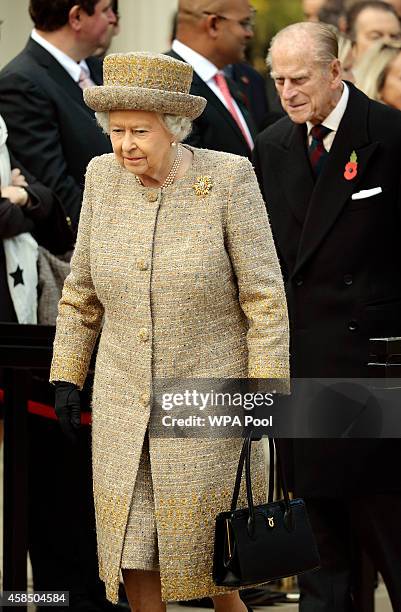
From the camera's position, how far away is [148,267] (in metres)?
3.79

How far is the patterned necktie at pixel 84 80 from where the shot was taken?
219 inches

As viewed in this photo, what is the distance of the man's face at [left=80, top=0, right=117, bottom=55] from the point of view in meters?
5.47

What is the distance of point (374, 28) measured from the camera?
23.4 ft

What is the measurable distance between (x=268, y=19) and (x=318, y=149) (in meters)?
3.98

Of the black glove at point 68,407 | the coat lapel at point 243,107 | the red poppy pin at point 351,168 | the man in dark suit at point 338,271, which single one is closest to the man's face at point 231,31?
the coat lapel at point 243,107

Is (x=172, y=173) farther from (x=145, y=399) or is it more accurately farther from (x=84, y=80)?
(x=84, y=80)

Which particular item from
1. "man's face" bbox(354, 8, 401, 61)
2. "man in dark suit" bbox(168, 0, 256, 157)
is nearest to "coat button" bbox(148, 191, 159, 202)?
"man in dark suit" bbox(168, 0, 256, 157)

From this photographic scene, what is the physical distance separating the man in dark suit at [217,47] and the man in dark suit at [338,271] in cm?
98

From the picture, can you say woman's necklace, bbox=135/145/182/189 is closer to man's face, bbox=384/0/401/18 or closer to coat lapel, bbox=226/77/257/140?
coat lapel, bbox=226/77/257/140

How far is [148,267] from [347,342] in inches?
41.1

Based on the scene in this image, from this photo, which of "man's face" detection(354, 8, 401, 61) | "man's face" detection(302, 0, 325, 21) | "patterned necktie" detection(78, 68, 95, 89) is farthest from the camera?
"man's face" detection(302, 0, 325, 21)

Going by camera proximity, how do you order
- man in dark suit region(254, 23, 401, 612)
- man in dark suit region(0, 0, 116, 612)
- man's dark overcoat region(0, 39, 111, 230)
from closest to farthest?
man in dark suit region(254, 23, 401, 612) < man in dark suit region(0, 0, 116, 612) < man's dark overcoat region(0, 39, 111, 230)

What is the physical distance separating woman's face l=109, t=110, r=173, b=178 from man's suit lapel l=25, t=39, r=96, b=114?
1.67 metres

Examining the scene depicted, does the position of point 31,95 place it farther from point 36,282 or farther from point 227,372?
point 227,372
